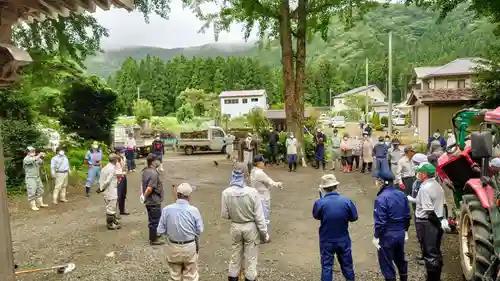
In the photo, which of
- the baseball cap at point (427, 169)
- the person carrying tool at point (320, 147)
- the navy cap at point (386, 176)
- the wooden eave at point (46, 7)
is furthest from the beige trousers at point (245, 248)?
the person carrying tool at point (320, 147)

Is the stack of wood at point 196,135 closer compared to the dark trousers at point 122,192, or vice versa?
the dark trousers at point 122,192

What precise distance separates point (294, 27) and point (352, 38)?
141 m

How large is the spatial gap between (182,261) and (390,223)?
291 centimetres

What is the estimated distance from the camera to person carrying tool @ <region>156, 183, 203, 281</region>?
5.47m

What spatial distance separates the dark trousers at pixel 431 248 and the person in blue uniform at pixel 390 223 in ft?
1.48

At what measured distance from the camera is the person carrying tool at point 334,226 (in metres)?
5.66

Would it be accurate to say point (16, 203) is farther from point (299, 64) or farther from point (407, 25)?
point (407, 25)

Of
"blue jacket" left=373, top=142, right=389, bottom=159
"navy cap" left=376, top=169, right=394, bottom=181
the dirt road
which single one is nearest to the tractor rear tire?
the dirt road

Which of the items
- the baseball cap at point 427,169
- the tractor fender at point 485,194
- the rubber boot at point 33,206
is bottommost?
the rubber boot at point 33,206

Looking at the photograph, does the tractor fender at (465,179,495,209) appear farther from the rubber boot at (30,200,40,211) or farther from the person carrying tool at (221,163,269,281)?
the rubber boot at (30,200,40,211)

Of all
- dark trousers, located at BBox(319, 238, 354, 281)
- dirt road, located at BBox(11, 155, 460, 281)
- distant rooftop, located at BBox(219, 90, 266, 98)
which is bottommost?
dirt road, located at BBox(11, 155, 460, 281)

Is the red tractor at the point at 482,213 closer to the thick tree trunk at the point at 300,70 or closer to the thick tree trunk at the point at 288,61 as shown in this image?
the thick tree trunk at the point at 300,70

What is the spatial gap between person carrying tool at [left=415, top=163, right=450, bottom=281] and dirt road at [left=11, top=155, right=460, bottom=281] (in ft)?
2.12

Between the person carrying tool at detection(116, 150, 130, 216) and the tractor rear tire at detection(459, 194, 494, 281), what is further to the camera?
the person carrying tool at detection(116, 150, 130, 216)
